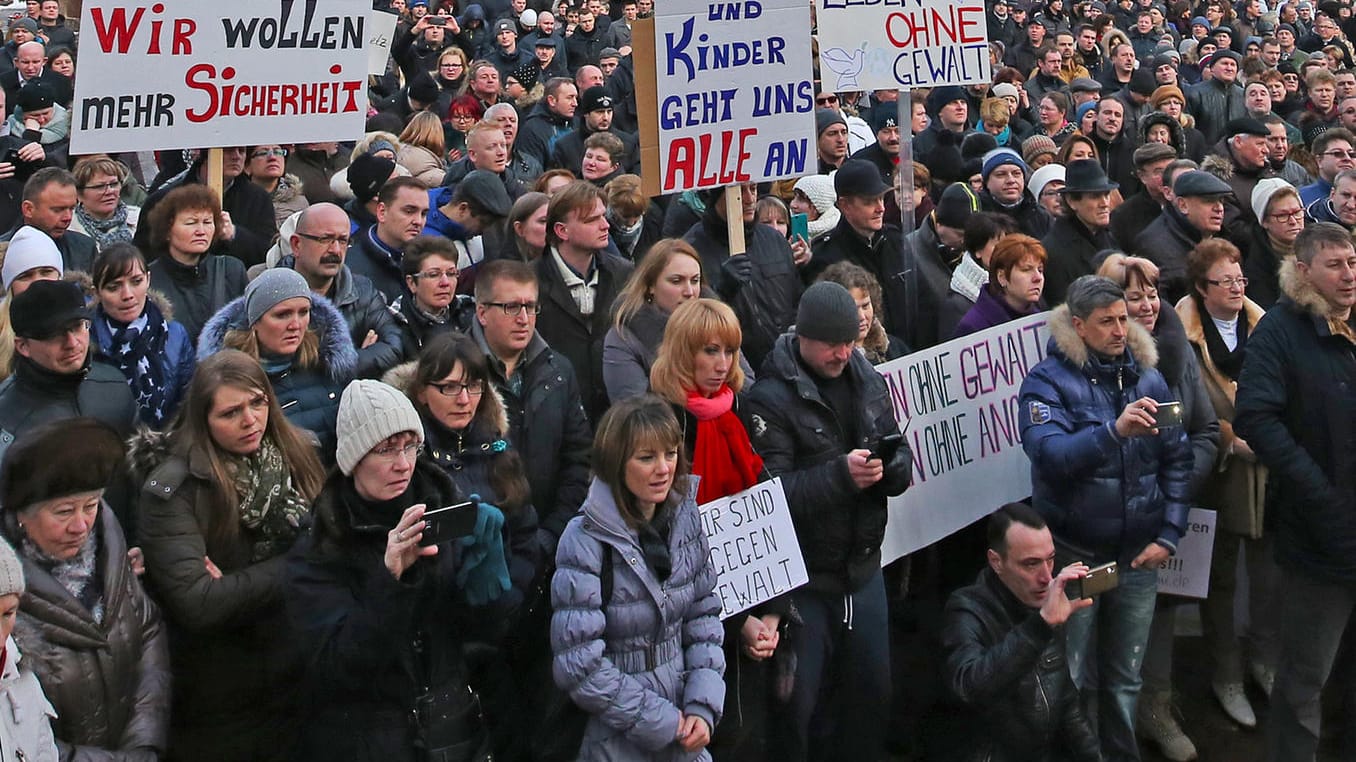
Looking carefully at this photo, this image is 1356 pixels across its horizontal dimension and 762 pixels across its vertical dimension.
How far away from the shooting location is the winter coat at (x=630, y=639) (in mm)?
4098

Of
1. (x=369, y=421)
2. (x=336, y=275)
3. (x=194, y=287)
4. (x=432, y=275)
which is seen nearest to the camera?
(x=369, y=421)

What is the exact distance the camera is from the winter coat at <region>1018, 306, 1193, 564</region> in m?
5.38

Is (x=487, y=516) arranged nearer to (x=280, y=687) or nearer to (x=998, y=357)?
(x=280, y=687)

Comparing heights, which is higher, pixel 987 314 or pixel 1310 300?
pixel 987 314

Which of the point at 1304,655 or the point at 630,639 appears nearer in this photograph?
the point at 630,639

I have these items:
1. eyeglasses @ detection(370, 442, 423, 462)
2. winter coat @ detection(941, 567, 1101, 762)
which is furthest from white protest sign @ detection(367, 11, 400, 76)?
eyeglasses @ detection(370, 442, 423, 462)

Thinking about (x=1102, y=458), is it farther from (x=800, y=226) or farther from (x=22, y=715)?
(x=22, y=715)

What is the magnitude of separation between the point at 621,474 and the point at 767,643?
0.94 m

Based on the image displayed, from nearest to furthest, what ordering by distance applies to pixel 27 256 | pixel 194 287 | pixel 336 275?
pixel 27 256 → pixel 336 275 → pixel 194 287

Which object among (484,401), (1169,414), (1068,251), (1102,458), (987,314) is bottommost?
(1102,458)

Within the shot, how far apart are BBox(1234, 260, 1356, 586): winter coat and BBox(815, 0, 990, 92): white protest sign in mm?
2573

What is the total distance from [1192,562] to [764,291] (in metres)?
2.12

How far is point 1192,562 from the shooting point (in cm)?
597

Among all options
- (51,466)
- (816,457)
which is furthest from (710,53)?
(51,466)
